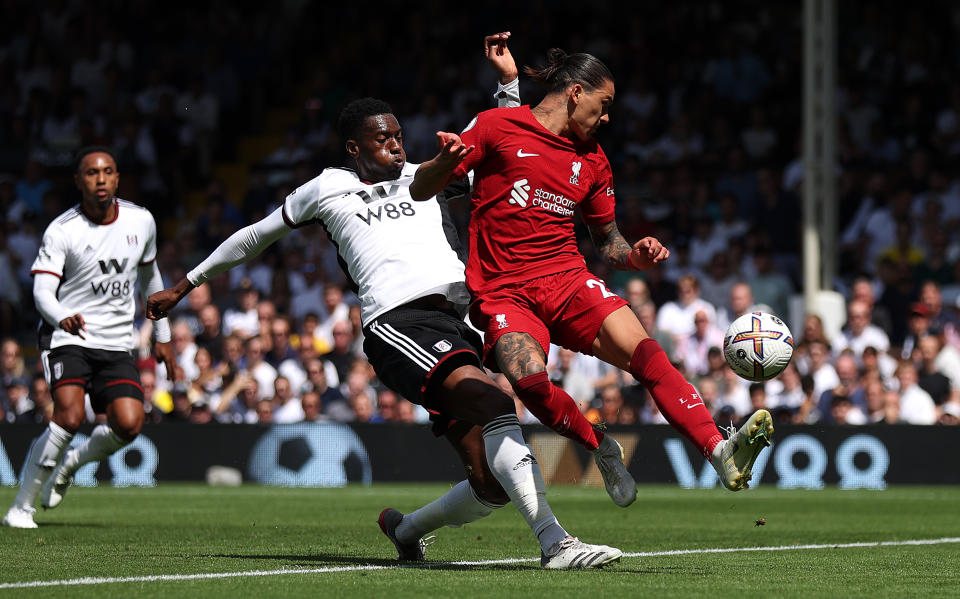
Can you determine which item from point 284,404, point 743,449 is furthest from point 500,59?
point 284,404

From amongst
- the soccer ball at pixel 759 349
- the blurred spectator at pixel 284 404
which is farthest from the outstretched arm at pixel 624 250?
the blurred spectator at pixel 284 404

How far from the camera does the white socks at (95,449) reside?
9.58 m

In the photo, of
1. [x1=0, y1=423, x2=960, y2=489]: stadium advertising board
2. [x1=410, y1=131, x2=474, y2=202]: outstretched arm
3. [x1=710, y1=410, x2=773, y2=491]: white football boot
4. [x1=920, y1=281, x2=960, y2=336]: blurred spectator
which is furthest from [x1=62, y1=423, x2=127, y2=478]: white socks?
[x1=920, y1=281, x2=960, y2=336]: blurred spectator

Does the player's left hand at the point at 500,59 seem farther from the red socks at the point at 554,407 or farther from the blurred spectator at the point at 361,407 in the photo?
the blurred spectator at the point at 361,407

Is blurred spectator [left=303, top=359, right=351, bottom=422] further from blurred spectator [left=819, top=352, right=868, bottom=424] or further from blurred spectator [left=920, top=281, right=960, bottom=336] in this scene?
blurred spectator [left=920, top=281, right=960, bottom=336]

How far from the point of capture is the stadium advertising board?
13.5 meters

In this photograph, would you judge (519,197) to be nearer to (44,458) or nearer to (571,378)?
(44,458)

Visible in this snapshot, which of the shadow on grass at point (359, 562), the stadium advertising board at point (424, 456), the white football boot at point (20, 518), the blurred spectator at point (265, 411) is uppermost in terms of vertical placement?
the shadow on grass at point (359, 562)

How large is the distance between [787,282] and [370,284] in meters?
10.1

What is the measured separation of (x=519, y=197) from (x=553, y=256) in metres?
0.33

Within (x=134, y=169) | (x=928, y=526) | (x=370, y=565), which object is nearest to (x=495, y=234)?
(x=370, y=565)

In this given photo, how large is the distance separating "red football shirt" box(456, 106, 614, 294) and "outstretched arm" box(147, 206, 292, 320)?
974 millimetres

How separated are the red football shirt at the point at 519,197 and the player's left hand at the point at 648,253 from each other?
0.32 m

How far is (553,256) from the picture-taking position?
6914 millimetres
